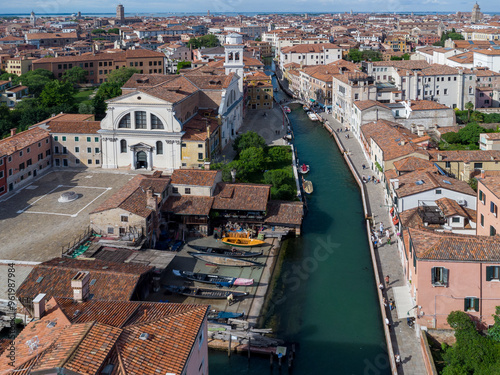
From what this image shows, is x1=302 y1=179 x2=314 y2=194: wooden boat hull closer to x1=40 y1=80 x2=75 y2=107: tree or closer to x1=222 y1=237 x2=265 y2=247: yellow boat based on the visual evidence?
x1=222 y1=237 x2=265 y2=247: yellow boat

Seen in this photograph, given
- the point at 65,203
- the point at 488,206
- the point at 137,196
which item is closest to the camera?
the point at 488,206

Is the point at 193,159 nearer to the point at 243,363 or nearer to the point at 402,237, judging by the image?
the point at 402,237

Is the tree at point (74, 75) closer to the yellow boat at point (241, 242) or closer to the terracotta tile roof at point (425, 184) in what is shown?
the yellow boat at point (241, 242)

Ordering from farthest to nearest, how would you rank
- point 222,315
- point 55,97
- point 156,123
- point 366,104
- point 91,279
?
point 55,97
point 366,104
point 156,123
point 222,315
point 91,279

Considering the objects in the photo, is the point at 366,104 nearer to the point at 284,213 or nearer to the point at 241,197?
the point at 284,213

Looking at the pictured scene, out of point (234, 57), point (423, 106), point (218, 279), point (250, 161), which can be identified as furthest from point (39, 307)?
point (234, 57)

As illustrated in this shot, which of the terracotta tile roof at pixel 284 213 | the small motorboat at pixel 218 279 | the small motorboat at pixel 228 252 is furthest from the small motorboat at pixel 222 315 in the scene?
the terracotta tile roof at pixel 284 213
